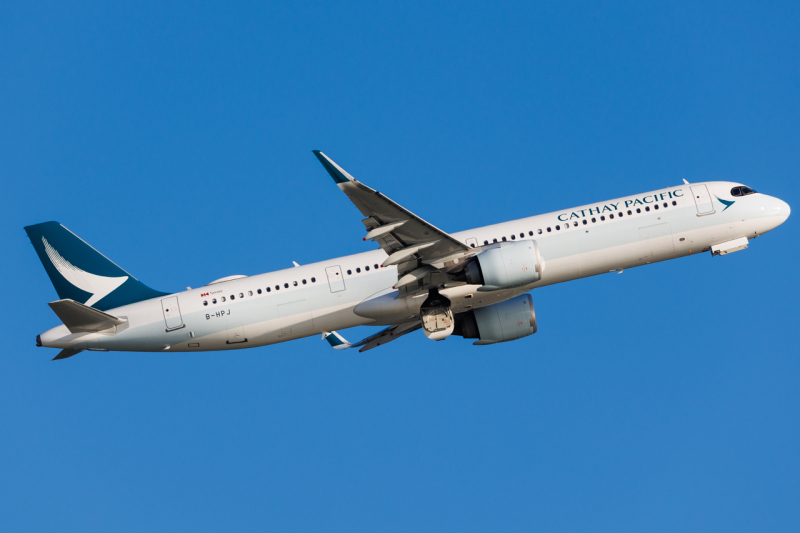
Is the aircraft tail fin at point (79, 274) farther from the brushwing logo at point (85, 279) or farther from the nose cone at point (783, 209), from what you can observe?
the nose cone at point (783, 209)

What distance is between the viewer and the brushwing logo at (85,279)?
35000 millimetres

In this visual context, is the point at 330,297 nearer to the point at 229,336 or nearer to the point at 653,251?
the point at 229,336

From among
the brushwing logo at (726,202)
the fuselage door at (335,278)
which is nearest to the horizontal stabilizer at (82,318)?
the fuselage door at (335,278)

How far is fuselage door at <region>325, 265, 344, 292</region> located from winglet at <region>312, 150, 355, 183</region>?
8.50 meters

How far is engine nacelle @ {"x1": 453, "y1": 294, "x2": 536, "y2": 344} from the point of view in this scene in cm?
3622

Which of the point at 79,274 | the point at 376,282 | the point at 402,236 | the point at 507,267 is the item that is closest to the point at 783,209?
the point at 507,267

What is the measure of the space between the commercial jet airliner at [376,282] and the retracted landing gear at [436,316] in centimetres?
5

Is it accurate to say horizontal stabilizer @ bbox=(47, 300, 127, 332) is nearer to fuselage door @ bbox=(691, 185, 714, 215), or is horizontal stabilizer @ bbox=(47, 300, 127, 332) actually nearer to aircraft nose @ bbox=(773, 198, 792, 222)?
fuselage door @ bbox=(691, 185, 714, 215)

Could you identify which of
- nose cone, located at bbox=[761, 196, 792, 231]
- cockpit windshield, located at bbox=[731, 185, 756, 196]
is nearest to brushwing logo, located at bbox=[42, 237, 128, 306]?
cockpit windshield, located at bbox=[731, 185, 756, 196]

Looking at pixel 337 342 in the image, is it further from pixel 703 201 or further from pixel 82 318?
pixel 703 201

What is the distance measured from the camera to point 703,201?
115 feet

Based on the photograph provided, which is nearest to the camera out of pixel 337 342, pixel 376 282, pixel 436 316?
pixel 436 316

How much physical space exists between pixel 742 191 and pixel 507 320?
13120 millimetres

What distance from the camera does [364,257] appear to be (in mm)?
34688
